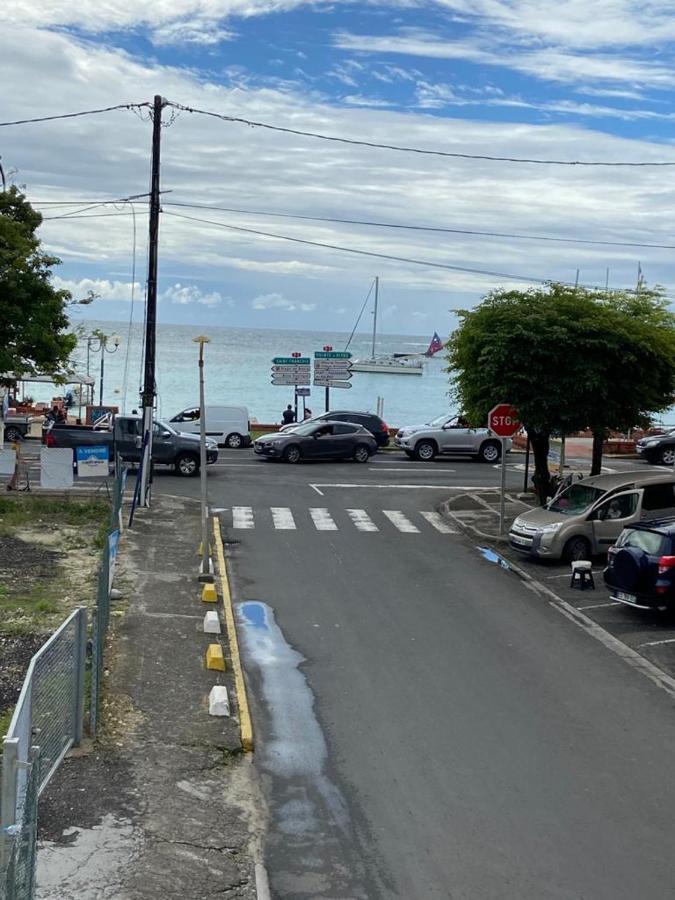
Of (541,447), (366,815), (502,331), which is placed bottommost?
(366,815)

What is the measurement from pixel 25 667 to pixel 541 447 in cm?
1845

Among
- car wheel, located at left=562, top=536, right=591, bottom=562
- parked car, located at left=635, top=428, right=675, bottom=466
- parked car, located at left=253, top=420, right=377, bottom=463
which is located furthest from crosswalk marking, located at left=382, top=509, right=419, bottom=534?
parked car, located at left=635, top=428, right=675, bottom=466

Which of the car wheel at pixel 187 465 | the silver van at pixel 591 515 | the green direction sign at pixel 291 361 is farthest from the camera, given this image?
the green direction sign at pixel 291 361

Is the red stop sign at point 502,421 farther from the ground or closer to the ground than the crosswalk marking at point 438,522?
farther from the ground

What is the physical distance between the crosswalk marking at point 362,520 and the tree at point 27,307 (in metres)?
8.19

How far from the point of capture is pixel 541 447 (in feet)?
96.4

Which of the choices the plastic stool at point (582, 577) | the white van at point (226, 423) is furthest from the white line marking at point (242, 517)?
the white van at point (226, 423)

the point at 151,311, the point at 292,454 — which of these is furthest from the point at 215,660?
the point at 292,454

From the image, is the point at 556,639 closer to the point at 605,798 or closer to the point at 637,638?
the point at 637,638

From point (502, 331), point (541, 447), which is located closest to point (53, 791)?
point (502, 331)

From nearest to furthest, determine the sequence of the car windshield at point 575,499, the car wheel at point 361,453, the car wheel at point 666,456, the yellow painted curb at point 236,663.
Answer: the yellow painted curb at point 236,663 < the car windshield at point 575,499 < the car wheel at point 361,453 < the car wheel at point 666,456

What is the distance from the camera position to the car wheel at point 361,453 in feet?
132

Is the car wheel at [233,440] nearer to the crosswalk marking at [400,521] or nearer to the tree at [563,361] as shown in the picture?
the crosswalk marking at [400,521]

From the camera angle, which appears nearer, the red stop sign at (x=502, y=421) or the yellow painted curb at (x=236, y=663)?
the yellow painted curb at (x=236, y=663)
